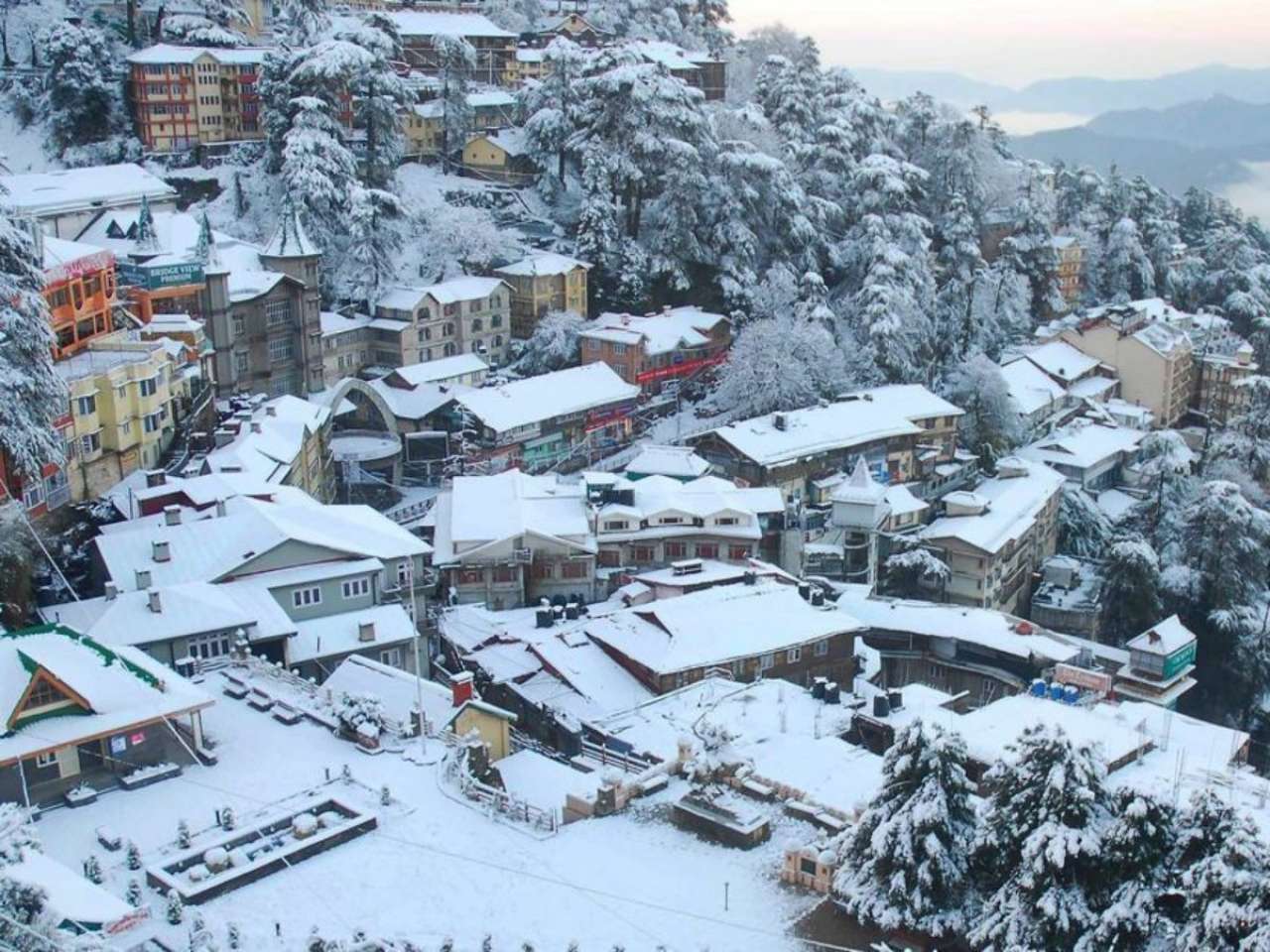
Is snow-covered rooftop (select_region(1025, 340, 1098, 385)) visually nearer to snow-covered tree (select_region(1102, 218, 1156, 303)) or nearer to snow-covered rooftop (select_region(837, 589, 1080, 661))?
snow-covered tree (select_region(1102, 218, 1156, 303))

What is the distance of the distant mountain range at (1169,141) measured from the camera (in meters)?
76.4

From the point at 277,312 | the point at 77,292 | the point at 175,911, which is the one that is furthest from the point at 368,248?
the point at 175,911

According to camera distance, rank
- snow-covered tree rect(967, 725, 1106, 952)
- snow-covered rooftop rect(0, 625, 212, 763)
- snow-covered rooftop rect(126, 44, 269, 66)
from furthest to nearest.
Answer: snow-covered rooftop rect(126, 44, 269, 66), snow-covered rooftop rect(0, 625, 212, 763), snow-covered tree rect(967, 725, 1106, 952)

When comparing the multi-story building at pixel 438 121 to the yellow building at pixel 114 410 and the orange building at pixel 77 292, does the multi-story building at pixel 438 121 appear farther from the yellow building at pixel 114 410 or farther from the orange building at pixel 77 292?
the yellow building at pixel 114 410

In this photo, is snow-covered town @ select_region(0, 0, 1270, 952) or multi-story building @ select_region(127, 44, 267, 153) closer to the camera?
snow-covered town @ select_region(0, 0, 1270, 952)

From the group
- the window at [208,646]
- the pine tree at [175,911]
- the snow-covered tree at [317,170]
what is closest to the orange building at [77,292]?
the window at [208,646]

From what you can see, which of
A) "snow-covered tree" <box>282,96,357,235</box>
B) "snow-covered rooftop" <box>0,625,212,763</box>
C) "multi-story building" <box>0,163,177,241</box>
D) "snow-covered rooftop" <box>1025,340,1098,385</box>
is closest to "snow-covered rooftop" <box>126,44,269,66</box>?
"snow-covered tree" <box>282,96,357,235</box>

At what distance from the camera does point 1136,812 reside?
1452 cm

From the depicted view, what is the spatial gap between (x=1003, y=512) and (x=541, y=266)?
23.6 metres

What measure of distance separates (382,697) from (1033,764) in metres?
14.2

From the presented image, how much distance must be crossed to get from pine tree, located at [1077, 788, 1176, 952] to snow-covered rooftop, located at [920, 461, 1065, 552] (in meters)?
32.9

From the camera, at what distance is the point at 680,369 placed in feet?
195

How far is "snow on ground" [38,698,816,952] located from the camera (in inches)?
635

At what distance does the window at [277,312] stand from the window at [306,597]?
20588mm
